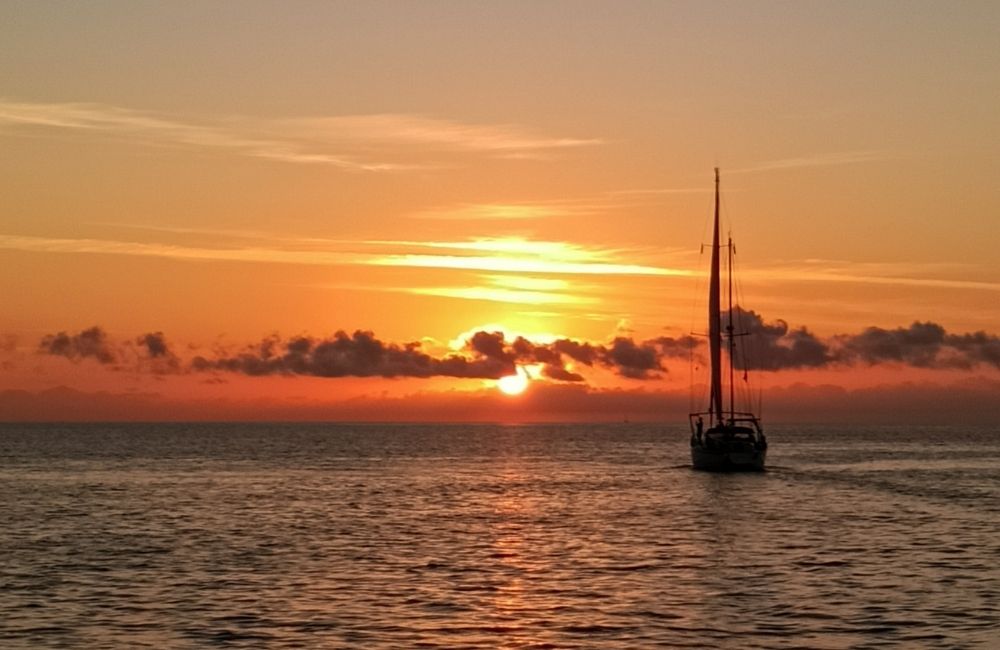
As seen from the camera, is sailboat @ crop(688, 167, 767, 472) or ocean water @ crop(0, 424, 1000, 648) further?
sailboat @ crop(688, 167, 767, 472)

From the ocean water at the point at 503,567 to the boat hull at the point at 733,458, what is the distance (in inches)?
391

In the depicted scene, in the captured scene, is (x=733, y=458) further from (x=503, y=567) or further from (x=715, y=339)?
(x=503, y=567)

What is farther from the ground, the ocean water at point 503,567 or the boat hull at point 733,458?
the boat hull at point 733,458

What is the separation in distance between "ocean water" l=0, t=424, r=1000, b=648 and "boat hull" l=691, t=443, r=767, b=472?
9.93 meters

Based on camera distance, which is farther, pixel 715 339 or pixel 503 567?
A: pixel 715 339

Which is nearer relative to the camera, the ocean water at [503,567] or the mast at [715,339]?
the ocean water at [503,567]

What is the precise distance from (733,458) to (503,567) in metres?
71.0

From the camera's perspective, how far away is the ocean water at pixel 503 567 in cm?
4316

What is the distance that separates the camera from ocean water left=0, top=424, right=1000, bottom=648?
142ft

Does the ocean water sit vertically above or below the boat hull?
below

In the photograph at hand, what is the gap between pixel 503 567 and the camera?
5959cm

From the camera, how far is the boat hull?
417ft

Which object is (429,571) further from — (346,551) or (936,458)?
(936,458)

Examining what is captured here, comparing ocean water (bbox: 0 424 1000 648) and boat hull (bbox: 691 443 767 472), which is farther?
boat hull (bbox: 691 443 767 472)
